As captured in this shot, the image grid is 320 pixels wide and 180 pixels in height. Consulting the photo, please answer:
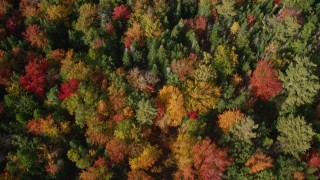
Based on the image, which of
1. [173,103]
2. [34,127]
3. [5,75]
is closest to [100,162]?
[34,127]

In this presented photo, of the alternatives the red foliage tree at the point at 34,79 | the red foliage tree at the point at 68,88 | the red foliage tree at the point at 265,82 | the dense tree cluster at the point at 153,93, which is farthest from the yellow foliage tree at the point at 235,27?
the red foliage tree at the point at 34,79

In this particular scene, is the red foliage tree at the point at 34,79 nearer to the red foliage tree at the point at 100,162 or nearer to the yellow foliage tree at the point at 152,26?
the red foliage tree at the point at 100,162

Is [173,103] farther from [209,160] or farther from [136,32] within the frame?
[136,32]

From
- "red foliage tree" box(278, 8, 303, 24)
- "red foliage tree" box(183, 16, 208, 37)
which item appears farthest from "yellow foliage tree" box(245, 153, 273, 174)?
"red foliage tree" box(278, 8, 303, 24)

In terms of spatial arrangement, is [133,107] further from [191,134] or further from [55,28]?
[55,28]

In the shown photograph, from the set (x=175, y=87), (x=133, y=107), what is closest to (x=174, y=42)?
(x=175, y=87)
